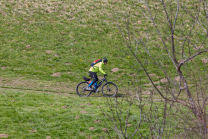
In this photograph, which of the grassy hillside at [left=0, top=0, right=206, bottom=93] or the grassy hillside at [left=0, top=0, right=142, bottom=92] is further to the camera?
the grassy hillside at [left=0, top=0, right=142, bottom=92]

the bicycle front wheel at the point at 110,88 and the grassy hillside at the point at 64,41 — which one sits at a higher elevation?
the grassy hillside at the point at 64,41

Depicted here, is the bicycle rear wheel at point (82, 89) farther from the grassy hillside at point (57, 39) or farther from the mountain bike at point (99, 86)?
the grassy hillside at point (57, 39)

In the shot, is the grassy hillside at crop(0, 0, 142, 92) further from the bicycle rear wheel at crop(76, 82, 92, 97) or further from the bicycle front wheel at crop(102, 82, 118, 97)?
the bicycle front wheel at crop(102, 82, 118, 97)

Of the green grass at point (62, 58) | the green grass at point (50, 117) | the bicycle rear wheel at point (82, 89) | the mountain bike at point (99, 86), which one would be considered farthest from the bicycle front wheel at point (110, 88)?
the green grass at point (50, 117)

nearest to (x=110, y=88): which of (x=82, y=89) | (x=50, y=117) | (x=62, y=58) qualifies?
(x=82, y=89)

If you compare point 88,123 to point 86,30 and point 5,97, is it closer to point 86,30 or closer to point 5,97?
point 5,97

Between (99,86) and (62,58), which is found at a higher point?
(62,58)

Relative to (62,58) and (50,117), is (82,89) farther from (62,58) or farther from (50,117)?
(62,58)

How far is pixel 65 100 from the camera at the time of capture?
483 inches

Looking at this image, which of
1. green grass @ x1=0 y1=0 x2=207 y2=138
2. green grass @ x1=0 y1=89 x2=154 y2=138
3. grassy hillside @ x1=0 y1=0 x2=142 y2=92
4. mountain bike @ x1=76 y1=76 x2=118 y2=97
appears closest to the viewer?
green grass @ x1=0 y1=89 x2=154 y2=138

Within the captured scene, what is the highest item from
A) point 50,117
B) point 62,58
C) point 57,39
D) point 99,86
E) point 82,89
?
point 57,39

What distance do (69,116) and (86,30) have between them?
52.9 ft

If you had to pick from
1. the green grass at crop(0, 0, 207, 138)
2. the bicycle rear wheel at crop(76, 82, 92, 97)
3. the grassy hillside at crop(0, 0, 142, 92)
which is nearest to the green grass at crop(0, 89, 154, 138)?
the green grass at crop(0, 0, 207, 138)

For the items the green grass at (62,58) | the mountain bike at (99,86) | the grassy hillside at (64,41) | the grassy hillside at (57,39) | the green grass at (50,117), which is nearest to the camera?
the green grass at (50,117)
